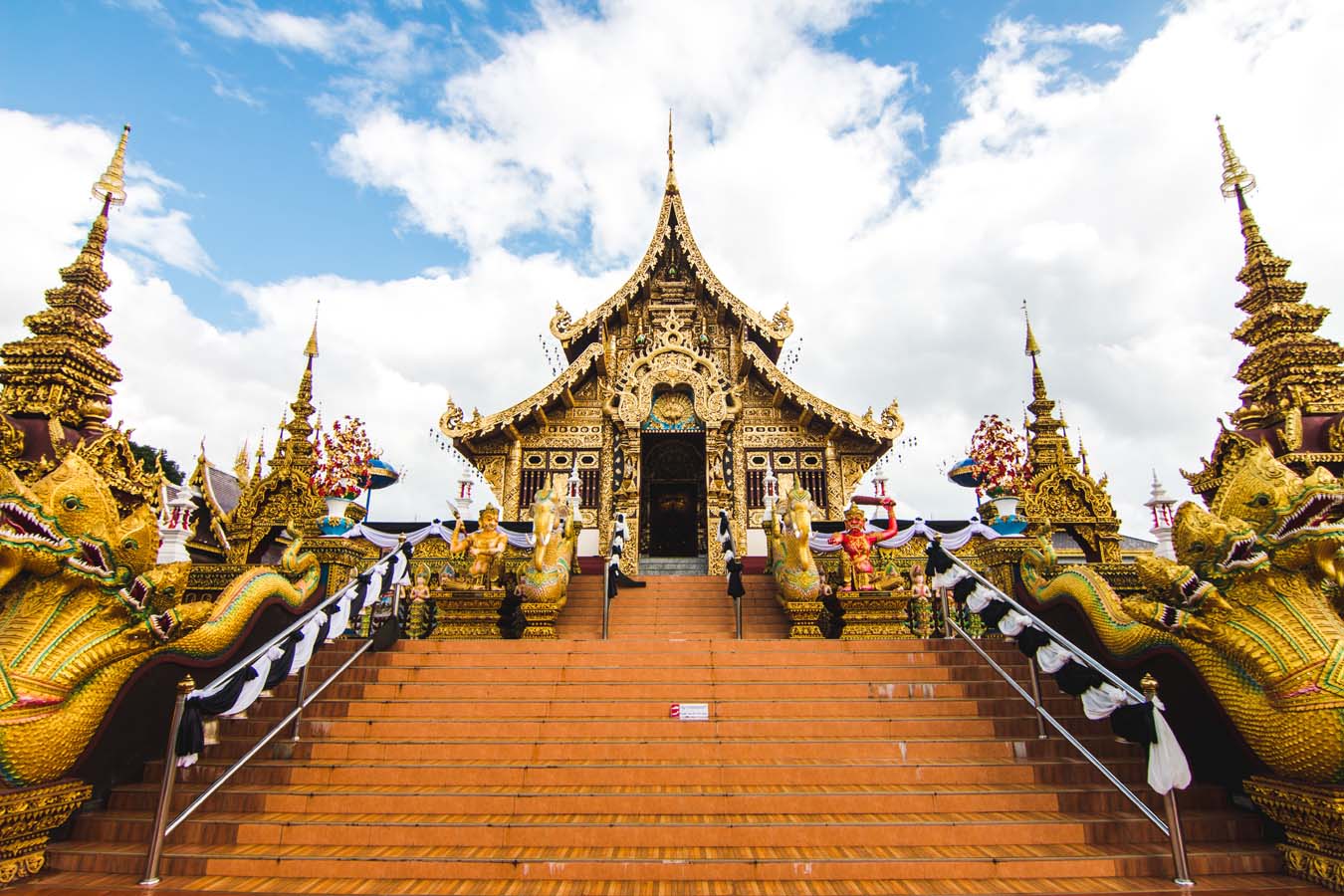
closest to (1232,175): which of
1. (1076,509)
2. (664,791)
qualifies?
(1076,509)

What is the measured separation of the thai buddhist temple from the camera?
3627mm

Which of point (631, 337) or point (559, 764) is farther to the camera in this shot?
point (631, 337)

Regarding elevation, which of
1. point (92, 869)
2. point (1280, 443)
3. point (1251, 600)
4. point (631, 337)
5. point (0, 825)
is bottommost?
point (92, 869)

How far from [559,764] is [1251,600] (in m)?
4.66

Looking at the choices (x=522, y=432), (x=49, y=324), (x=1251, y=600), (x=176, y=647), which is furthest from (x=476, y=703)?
(x=522, y=432)

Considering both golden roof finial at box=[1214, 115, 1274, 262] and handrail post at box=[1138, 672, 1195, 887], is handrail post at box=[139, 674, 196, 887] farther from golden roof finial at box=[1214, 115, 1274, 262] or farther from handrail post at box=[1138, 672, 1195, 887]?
golden roof finial at box=[1214, 115, 1274, 262]

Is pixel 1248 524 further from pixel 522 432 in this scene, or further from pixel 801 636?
pixel 522 432

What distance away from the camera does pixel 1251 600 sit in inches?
156

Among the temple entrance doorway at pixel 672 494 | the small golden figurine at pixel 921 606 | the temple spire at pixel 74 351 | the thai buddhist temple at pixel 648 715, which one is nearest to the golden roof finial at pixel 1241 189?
the thai buddhist temple at pixel 648 715

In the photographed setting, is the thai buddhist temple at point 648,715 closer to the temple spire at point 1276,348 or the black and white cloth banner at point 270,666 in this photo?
the black and white cloth banner at point 270,666

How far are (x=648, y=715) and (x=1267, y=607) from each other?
14.1ft

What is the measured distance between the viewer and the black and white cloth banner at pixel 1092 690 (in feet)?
11.6

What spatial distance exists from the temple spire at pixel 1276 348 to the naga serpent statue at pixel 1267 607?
A: 7164 mm

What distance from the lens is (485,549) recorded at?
360 inches
